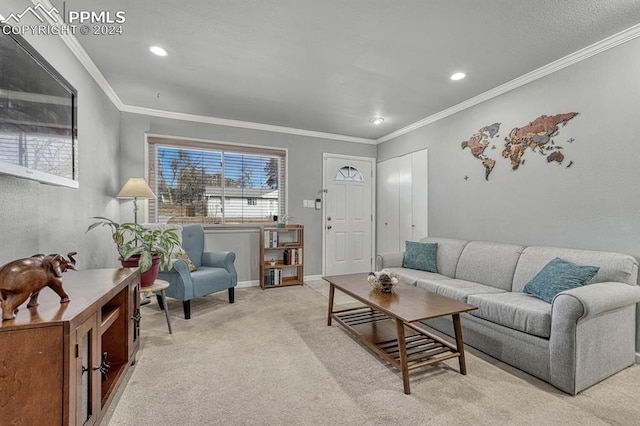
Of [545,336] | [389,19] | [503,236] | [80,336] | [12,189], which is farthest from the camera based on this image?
A: [503,236]

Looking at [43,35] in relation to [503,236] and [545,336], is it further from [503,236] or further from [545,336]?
[503,236]

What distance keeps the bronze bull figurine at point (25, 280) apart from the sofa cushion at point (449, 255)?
10.7 ft

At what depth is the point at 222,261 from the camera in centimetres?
345

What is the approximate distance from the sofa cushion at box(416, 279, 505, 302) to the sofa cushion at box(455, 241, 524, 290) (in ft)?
0.33

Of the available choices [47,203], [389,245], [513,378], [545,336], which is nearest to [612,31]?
[545,336]

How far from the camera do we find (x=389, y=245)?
484cm

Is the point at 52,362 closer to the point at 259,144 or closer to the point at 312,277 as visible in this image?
the point at 259,144

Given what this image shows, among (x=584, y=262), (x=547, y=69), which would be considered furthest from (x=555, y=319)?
(x=547, y=69)

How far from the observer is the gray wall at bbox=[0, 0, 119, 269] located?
1575 mm

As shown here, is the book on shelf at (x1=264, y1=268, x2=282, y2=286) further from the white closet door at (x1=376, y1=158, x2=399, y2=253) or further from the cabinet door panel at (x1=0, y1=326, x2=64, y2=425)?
the cabinet door panel at (x1=0, y1=326, x2=64, y2=425)

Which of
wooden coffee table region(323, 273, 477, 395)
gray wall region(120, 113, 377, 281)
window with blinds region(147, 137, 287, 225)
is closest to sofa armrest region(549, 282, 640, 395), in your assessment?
wooden coffee table region(323, 273, 477, 395)

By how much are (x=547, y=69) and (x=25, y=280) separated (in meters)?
3.93

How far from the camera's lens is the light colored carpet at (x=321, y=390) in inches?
60.7

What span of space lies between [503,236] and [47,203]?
13.1 ft
